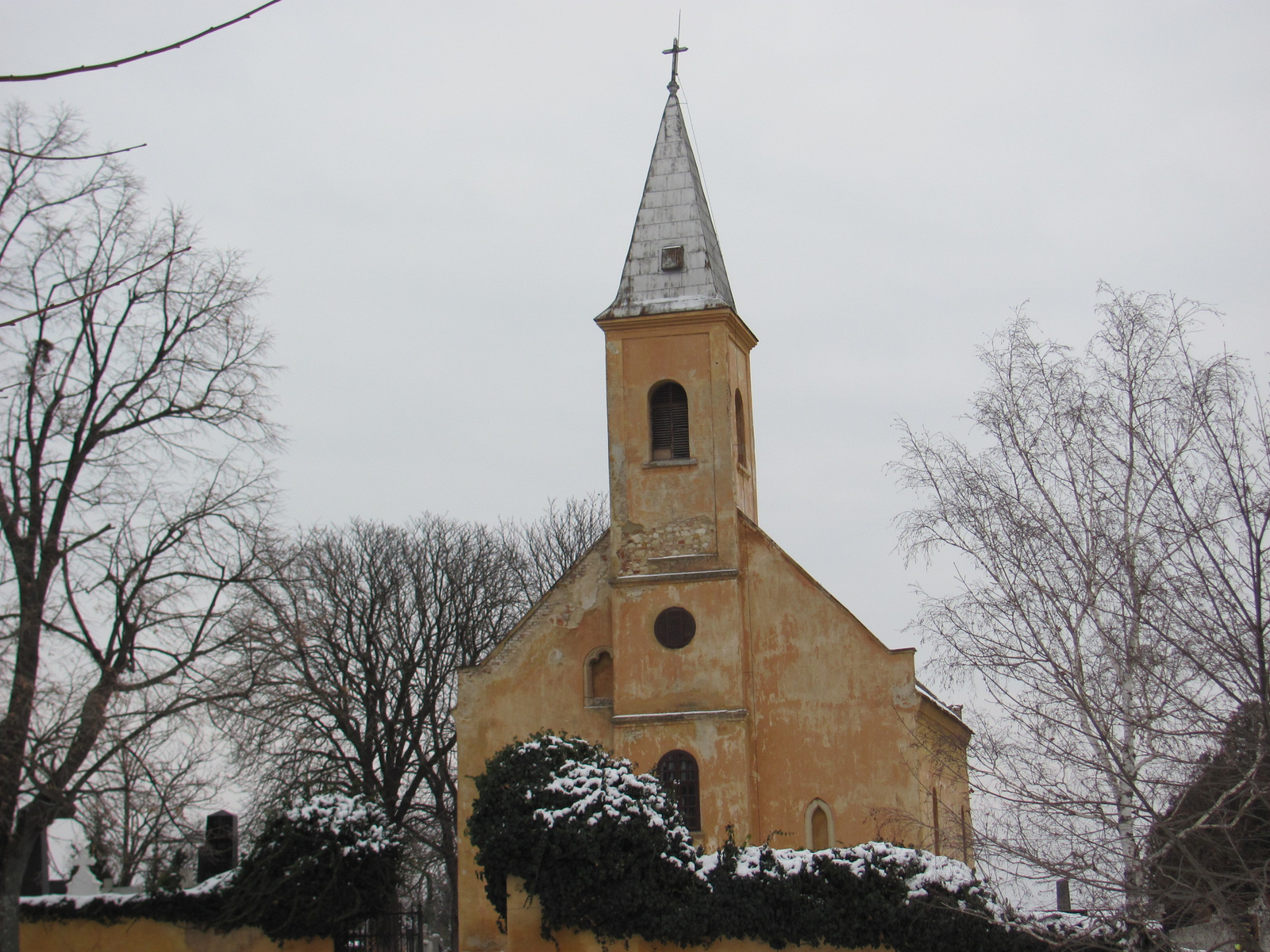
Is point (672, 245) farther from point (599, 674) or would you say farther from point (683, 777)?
point (683, 777)

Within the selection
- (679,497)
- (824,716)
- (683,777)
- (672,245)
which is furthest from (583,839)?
(672,245)

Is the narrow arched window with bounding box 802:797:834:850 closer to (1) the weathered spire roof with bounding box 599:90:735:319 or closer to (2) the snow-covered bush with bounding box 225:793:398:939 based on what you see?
(2) the snow-covered bush with bounding box 225:793:398:939

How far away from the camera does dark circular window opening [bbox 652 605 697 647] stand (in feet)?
80.6

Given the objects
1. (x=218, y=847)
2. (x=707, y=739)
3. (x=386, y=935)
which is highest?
(x=707, y=739)

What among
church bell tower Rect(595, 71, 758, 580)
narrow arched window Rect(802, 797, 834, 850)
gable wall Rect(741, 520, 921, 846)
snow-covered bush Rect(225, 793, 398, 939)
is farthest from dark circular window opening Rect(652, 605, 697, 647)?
snow-covered bush Rect(225, 793, 398, 939)

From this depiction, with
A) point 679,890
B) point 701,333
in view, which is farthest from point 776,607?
point 679,890

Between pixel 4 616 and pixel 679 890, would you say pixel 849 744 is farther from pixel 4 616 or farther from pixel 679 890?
pixel 4 616

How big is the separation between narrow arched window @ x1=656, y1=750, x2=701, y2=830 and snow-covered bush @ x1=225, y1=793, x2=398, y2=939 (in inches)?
231

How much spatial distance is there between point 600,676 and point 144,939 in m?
9.51

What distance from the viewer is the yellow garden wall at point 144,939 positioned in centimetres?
1939

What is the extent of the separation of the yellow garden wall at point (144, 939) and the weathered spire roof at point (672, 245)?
42.5 ft

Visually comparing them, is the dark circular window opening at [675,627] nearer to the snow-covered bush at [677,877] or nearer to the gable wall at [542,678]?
the gable wall at [542,678]

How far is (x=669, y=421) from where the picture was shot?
85.0ft

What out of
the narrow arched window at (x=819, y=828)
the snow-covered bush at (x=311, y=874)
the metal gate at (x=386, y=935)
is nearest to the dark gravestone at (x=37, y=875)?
the snow-covered bush at (x=311, y=874)
